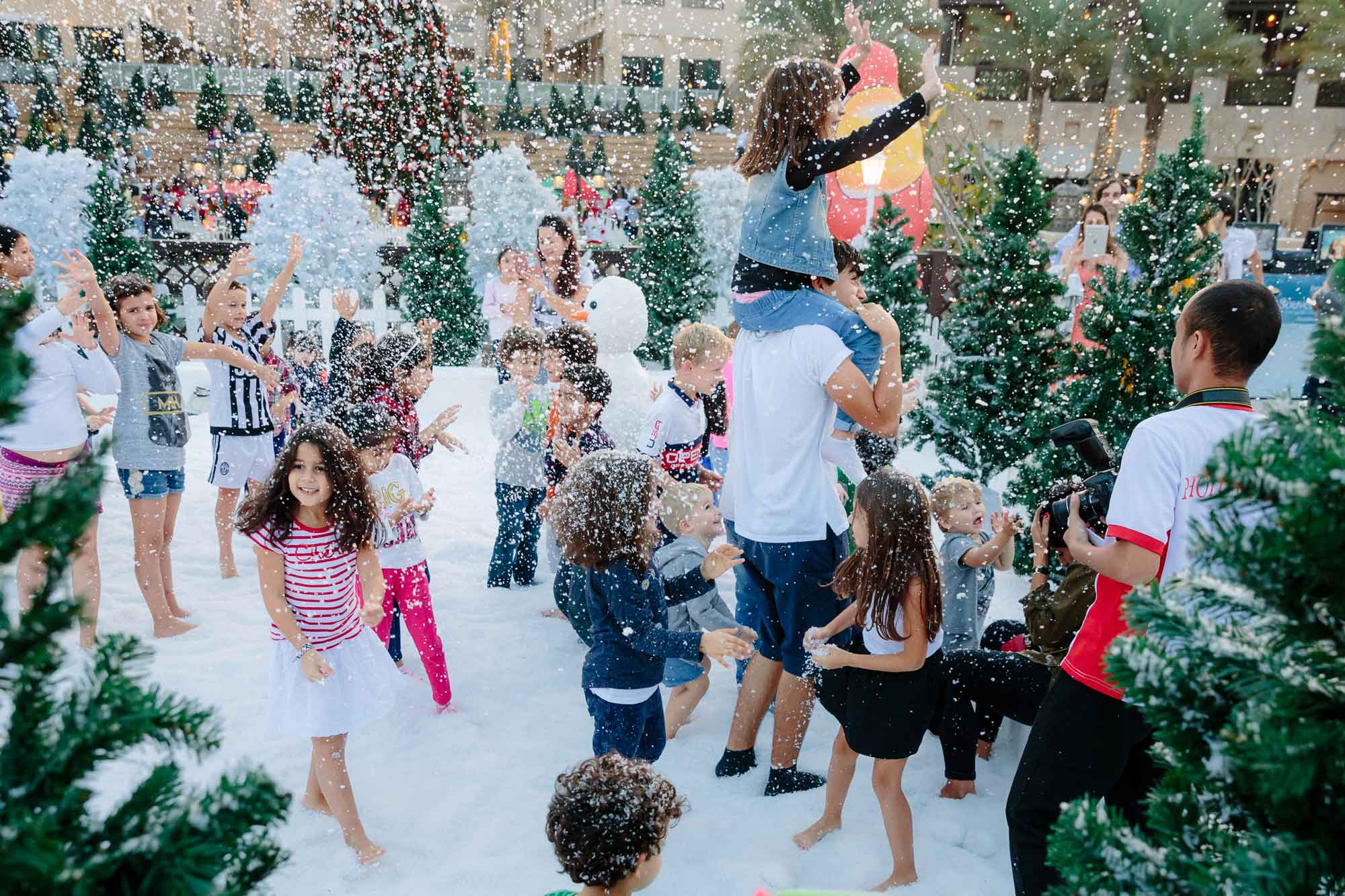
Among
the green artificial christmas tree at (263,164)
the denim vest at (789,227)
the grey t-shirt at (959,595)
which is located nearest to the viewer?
the denim vest at (789,227)

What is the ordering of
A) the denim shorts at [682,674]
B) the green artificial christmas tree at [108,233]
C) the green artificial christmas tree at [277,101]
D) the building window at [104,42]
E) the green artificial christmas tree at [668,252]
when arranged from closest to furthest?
the denim shorts at [682,674] → the green artificial christmas tree at [108,233] → the green artificial christmas tree at [668,252] → the green artificial christmas tree at [277,101] → the building window at [104,42]

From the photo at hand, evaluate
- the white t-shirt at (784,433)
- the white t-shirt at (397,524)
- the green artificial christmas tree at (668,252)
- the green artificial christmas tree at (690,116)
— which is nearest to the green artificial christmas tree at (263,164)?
the green artificial christmas tree at (690,116)

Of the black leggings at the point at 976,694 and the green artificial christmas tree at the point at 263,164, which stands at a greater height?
the green artificial christmas tree at the point at 263,164

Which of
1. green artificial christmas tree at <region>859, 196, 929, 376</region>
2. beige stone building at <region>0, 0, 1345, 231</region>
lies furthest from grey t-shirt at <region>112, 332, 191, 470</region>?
beige stone building at <region>0, 0, 1345, 231</region>

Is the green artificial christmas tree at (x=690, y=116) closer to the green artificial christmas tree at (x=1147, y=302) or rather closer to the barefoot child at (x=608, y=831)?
the green artificial christmas tree at (x=1147, y=302)

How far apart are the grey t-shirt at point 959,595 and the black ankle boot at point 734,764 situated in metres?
0.92

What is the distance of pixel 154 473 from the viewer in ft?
14.2

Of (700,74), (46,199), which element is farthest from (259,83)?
(46,199)

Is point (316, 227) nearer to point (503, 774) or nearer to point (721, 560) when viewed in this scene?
point (503, 774)

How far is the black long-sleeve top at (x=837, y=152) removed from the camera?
8.62 ft

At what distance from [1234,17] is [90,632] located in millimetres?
40037

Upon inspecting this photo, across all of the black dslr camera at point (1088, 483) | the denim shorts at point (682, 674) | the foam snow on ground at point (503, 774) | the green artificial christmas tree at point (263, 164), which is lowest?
the foam snow on ground at point (503, 774)

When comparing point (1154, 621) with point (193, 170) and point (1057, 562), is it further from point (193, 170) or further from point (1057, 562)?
point (193, 170)

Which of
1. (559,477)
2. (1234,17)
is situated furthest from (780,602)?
(1234,17)
